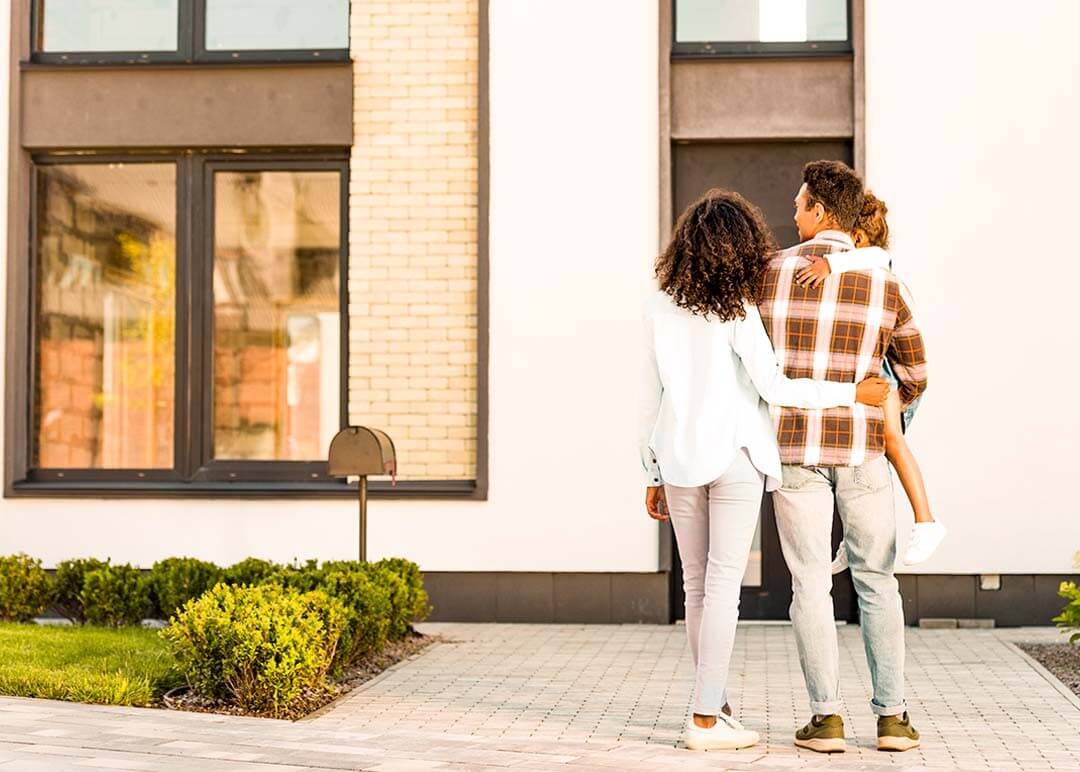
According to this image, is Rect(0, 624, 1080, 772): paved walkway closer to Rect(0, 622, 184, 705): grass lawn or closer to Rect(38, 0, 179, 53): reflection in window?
Rect(0, 622, 184, 705): grass lawn

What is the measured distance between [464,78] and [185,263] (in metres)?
2.34

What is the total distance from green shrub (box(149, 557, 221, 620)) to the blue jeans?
4.48m

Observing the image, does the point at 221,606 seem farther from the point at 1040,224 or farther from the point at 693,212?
the point at 1040,224

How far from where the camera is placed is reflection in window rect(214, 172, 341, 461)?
11734 mm

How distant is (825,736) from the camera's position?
613 centimetres

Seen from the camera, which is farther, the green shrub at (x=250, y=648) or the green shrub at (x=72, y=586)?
the green shrub at (x=72, y=586)

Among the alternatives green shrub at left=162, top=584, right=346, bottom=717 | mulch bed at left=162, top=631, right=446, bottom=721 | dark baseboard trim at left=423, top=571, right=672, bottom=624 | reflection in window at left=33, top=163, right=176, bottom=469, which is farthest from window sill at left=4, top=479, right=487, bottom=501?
green shrub at left=162, top=584, right=346, bottom=717

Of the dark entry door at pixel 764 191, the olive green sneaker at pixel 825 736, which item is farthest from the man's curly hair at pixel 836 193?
the dark entry door at pixel 764 191

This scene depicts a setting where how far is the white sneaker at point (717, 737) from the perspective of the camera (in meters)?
6.15

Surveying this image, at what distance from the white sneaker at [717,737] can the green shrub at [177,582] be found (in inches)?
167

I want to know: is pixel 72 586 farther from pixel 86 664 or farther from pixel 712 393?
pixel 712 393

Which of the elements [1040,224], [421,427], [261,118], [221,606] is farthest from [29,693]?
[1040,224]

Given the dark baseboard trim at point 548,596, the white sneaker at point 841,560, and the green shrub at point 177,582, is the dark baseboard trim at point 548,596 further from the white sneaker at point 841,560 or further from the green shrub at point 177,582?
the white sneaker at point 841,560

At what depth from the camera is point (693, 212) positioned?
6.35m
